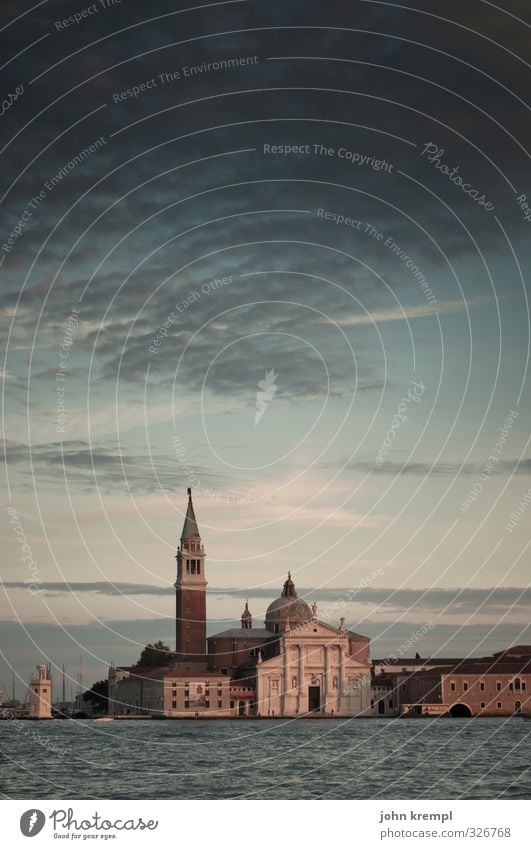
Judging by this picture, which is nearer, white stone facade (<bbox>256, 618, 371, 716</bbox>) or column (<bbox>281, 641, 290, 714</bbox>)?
white stone facade (<bbox>256, 618, 371, 716</bbox>)

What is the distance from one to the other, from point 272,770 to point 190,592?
74629 mm

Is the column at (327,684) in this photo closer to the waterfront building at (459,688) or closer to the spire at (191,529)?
the waterfront building at (459,688)

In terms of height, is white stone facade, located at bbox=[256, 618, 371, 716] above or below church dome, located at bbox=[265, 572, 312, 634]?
below

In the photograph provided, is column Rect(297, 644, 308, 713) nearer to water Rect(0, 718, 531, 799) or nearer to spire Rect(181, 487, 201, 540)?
spire Rect(181, 487, 201, 540)

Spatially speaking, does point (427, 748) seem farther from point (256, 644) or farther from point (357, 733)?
point (256, 644)

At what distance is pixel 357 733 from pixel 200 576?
137ft

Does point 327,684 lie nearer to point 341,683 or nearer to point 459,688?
point 341,683

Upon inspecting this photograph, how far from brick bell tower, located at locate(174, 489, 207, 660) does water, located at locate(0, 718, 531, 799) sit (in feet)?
162

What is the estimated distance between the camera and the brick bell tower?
11512 cm

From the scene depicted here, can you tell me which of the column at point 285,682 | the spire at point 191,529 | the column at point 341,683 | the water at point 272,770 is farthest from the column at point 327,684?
the water at point 272,770

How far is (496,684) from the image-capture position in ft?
376

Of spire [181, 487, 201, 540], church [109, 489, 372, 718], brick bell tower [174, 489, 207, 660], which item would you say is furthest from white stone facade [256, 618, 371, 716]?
spire [181, 487, 201, 540]
